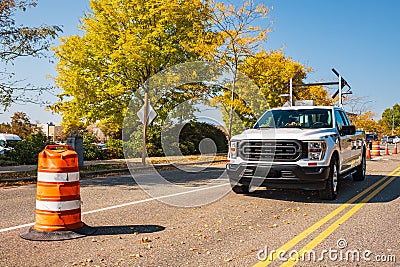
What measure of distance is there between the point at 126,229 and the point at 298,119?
5.52 m

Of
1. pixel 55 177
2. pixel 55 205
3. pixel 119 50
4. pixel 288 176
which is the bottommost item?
pixel 55 205

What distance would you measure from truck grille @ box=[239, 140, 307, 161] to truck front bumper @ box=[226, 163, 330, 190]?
0.63 feet

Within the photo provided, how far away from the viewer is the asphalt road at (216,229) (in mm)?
4770

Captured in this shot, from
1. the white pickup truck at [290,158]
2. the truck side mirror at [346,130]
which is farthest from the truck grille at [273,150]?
the truck side mirror at [346,130]

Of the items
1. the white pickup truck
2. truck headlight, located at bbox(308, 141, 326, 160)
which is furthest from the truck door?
truck headlight, located at bbox(308, 141, 326, 160)

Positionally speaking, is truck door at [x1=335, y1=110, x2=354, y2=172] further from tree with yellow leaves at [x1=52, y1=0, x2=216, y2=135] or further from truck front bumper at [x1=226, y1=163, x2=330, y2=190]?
tree with yellow leaves at [x1=52, y1=0, x2=216, y2=135]

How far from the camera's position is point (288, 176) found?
8102 millimetres

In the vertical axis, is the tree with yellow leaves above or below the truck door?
above

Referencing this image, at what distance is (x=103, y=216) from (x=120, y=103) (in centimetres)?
1271

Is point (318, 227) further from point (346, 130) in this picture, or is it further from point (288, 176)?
point (346, 130)

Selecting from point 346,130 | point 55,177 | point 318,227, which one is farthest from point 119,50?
point 318,227

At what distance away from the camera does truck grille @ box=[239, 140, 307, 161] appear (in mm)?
8227

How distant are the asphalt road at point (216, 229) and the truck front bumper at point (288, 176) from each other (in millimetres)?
426

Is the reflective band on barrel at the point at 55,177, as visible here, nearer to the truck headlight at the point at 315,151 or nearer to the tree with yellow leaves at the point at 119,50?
the truck headlight at the point at 315,151
